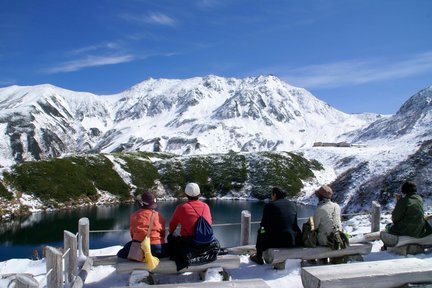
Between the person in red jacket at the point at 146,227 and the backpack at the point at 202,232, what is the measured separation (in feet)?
3.25

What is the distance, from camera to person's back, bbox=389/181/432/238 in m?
12.0

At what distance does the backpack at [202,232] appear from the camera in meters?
10.2

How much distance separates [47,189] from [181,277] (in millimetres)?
68642

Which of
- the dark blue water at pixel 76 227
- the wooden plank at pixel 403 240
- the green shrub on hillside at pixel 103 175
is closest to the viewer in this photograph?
the wooden plank at pixel 403 240

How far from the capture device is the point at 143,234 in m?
9.93

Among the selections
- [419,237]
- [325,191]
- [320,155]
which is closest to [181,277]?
[325,191]

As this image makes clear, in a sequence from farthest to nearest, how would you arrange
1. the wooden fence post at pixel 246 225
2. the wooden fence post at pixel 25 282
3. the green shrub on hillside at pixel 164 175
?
the green shrub on hillside at pixel 164 175, the wooden fence post at pixel 246 225, the wooden fence post at pixel 25 282

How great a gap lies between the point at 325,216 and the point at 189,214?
420 cm

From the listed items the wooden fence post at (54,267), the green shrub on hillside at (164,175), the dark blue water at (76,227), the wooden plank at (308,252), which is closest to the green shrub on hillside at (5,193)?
the green shrub on hillside at (164,175)

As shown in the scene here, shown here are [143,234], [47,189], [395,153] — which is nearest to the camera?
[143,234]

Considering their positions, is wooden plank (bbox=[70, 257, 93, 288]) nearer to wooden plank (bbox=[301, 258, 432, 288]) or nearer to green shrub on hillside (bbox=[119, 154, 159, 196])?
wooden plank (bbox=[301, 258, 432, 288])

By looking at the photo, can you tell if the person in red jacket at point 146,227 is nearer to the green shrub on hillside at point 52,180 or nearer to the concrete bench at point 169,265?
the concrete bench at point 169,265

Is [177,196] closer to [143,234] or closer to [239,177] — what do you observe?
[239,177]

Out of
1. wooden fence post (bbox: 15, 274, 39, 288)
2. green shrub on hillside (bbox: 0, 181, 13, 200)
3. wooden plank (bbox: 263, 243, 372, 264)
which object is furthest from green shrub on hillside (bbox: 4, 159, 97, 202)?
wooden fence post (bbox: 15, 274, 39, 288)
